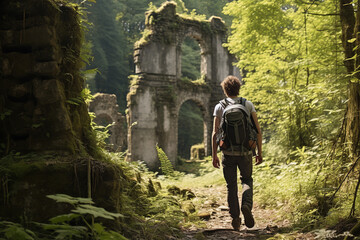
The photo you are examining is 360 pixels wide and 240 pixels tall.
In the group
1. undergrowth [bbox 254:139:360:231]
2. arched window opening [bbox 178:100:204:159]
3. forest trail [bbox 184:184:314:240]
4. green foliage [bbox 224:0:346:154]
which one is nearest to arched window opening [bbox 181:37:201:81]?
arched window opening [bbox 178:100:204:159]

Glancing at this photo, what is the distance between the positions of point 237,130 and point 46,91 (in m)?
2.28

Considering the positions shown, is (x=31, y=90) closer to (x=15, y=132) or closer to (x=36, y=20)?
(x=15, y=132)

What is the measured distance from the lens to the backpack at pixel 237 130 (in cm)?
412

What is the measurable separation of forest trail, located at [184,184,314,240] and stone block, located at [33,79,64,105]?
2082 millimetres

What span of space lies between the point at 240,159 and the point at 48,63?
2493 millimetres

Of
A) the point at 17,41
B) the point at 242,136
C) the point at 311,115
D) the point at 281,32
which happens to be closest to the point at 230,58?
the point at 281,32

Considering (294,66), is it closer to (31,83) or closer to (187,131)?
(31,83)

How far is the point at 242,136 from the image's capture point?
4109mm

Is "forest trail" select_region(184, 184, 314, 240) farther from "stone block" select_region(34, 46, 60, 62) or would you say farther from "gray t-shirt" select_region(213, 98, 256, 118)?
"stone block" select_region(34, 46, 60, 62)

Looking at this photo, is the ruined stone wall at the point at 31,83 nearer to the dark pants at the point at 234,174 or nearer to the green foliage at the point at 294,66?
the dark pants at the point at 234,174

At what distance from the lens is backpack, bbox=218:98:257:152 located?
4.12 metres

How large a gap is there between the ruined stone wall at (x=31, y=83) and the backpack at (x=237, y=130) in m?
1.83

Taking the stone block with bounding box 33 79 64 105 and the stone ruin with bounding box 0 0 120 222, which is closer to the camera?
the stone ruin with bounding box 0 0 120 222

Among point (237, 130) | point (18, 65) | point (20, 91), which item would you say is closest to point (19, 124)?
A: point (20, 91)
